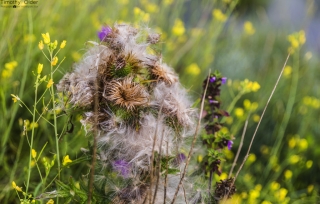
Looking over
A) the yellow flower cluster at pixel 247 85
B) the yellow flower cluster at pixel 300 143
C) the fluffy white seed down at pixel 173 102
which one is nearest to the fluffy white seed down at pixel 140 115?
the fluffy white seed down at pixel 173 102

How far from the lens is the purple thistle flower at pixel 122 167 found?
1.32 m

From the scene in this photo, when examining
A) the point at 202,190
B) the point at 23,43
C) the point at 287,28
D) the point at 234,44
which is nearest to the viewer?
the point at 202,190

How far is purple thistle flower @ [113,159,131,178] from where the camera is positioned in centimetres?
132

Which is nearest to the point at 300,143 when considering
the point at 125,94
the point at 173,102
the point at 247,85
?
the point at 247,85

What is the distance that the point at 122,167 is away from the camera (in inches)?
52.1

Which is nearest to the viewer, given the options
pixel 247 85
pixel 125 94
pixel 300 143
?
pixel 125 94

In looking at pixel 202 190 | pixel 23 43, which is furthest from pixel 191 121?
pixel 23 43

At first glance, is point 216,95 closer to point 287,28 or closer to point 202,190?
point 202,190

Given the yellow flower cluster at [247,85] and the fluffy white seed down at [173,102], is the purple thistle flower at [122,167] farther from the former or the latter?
the yellow flower cluster at [247,85]

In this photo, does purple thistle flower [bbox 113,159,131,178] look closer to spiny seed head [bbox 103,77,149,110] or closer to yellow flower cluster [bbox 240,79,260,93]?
spiny seed head [bbox 103,77,149,110]

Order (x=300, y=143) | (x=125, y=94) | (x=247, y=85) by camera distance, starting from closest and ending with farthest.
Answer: (x=125, y=94), (x=247, y=85), (x=300, y=143)

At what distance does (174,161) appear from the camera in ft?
4.78

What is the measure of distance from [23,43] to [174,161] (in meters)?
1.42

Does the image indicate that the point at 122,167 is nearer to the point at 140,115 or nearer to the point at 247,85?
the point at 140,115
